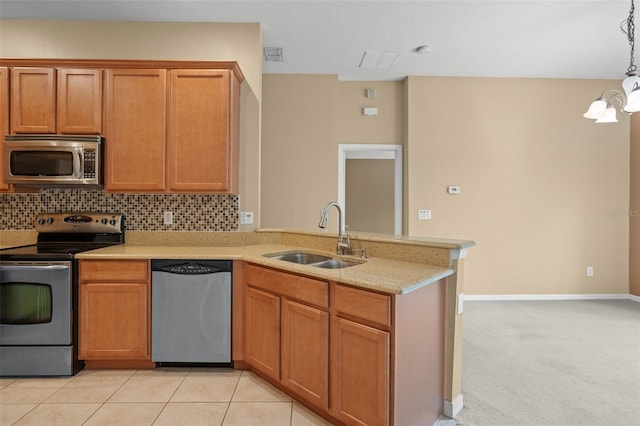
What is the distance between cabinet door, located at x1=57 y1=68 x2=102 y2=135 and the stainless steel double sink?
6.15 feet

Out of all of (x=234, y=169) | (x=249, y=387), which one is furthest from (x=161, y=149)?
(x=249, y=387)

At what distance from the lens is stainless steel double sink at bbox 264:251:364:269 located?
2.33m

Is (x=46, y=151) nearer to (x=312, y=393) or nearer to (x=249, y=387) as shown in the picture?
(x=249, y=387)

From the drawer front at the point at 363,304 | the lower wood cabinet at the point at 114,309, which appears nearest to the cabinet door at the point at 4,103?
the lower wood cabinet at the point at 114,309

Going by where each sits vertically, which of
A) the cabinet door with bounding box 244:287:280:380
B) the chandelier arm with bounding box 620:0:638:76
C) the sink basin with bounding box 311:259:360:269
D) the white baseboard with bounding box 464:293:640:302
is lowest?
the white baseboard with bounding box 464:293:640:302

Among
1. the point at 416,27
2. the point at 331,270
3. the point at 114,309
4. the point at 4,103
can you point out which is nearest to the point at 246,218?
the point at 114,309

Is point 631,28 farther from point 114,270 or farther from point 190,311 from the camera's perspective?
point 114,270

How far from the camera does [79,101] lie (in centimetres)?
272

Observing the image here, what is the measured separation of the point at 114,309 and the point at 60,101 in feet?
5.92

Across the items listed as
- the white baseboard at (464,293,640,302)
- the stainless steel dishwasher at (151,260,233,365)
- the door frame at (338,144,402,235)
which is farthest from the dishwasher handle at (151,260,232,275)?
the white baseboard at (464,293,640,302)

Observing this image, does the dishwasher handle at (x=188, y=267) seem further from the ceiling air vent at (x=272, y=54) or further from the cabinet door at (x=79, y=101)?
the ceiling air vent at (x=272, y=54)

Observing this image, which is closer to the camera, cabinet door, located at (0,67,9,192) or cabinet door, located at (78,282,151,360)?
cabinet door, located at (78,282,151,360)

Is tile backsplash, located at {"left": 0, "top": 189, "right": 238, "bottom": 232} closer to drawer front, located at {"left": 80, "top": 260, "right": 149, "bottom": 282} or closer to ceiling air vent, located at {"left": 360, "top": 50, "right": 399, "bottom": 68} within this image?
drawer front, located at {"left": 80, "top": 260, "right": 149, "bottom": 282}

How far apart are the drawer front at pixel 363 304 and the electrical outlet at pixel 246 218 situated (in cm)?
163
